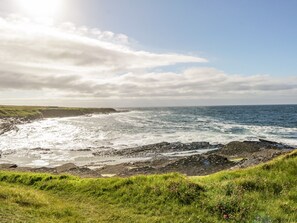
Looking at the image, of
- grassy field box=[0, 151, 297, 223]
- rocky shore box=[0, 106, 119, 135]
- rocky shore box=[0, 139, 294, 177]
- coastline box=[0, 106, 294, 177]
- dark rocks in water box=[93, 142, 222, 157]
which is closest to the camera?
grassy field box=[0, 151, 297, 223]

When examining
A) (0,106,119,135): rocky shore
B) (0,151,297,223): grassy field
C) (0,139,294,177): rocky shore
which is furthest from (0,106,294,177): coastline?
(0,106,119,135): rocky shore

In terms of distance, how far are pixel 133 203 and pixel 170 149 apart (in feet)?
119

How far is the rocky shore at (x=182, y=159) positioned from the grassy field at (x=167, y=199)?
12214 millimetres

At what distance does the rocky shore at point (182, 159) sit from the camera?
33531mm

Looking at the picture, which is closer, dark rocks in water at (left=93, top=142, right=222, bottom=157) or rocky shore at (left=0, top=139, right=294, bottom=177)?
rocky shore at (left=0, top=139, right=294, bottom=177)

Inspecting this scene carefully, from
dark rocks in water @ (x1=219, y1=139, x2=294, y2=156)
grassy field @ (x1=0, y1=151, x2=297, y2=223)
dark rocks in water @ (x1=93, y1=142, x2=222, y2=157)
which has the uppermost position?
grassy field @ (x1=0, y1=151, x2=297, y2=223)

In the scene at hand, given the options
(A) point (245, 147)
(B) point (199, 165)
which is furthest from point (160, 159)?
(A) point (245, 147)

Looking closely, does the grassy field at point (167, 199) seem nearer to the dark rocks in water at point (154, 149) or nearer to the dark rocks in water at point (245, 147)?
the dark rocks in water at point (245, 147)

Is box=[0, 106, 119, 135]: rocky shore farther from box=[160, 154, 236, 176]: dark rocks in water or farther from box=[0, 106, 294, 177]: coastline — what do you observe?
box=[160, 154, 236, 176]: dark rocks in water

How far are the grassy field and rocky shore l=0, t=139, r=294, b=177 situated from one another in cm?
1221

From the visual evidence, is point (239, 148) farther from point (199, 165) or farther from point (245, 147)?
point (199, 165)

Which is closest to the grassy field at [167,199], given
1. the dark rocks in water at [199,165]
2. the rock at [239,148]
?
the dark rocks in water at [199,165]

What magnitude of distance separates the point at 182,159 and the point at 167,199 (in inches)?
884

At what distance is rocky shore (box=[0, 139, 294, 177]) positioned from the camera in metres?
33.5
